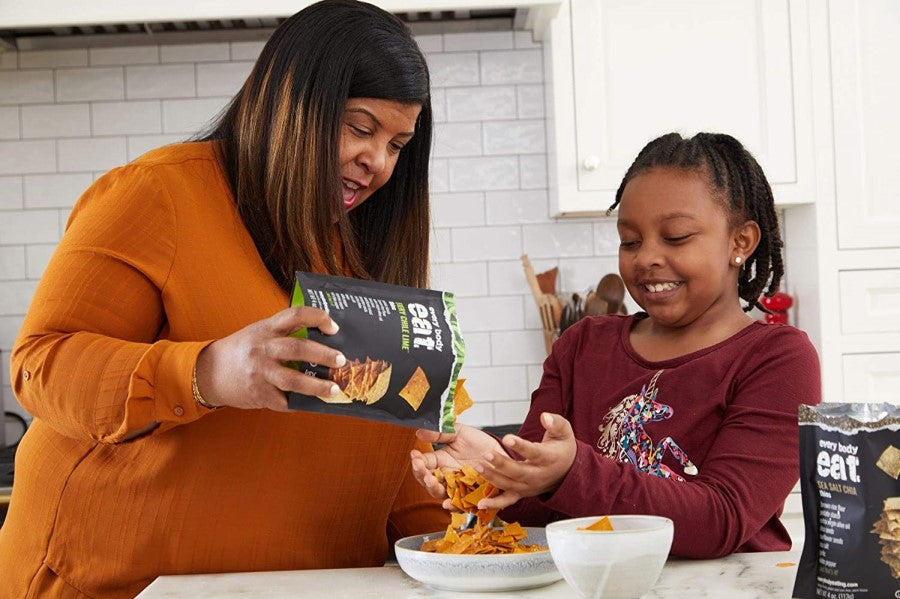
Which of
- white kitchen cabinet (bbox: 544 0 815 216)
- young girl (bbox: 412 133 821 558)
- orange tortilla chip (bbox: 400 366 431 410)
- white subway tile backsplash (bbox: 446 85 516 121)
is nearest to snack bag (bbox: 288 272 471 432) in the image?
orange tortilla chip (bbox: 400 366 431 410)

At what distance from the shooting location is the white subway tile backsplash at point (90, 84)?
3.01 m

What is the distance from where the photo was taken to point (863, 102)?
277 centimetres

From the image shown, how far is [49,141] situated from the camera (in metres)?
3.01

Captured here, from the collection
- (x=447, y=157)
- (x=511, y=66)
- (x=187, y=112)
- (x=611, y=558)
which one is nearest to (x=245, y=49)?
(x=187, y=112)

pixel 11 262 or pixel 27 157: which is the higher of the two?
pixel 27 157

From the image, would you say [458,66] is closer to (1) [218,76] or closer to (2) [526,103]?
(2) [526,103]

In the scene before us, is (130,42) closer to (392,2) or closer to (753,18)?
(392,2)

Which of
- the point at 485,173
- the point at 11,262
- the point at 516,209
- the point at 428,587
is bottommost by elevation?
the point at 428,587

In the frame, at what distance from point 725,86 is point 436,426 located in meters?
1.98

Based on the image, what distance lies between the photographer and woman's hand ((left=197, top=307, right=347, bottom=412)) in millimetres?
976

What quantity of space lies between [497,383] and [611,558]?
2116 mm

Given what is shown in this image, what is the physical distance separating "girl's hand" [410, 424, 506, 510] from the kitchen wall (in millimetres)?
1649

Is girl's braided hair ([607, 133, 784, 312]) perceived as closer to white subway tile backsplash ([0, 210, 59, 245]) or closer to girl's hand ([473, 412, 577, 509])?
girl's hand ([473, 412, 577, 509])

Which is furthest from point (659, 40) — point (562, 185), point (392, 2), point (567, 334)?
point (567, 334)
